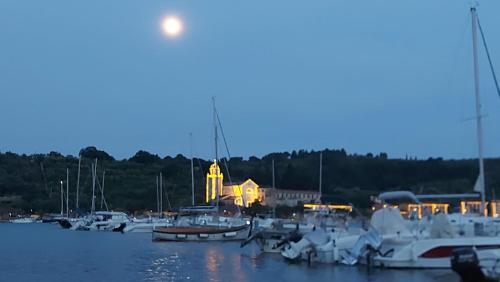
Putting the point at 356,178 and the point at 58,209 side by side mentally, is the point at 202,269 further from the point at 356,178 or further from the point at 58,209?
the point at 58,209

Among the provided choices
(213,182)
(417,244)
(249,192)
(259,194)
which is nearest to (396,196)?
(417,244)

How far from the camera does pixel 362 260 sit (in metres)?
44.7

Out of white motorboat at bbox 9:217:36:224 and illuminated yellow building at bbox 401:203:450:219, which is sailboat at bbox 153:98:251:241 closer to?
illuminated yellow building at bbox 401:203:450:219

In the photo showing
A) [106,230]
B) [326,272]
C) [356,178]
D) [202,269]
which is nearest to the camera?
[326,272]

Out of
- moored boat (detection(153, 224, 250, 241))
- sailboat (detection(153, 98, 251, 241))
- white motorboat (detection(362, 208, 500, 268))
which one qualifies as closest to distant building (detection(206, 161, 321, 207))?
sailboat (detection(153, 98, 251, 241))

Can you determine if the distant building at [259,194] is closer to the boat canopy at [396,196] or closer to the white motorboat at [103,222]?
the white motorboat at [103,222]

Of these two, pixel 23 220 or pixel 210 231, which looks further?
pixel 23 220

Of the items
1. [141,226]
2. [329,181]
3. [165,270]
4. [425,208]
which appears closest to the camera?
[165,270]

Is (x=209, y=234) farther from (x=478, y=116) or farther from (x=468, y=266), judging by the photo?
(x=468, y=266)

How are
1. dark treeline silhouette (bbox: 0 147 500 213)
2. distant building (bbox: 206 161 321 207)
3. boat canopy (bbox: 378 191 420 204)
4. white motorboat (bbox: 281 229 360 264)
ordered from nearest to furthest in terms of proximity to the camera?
white motorboat (bbox: 281 229 360 264)
boat canopy (bbox: 378 191 420 204)
dark treeline silhouette (bbox: 0 147 500 213)
distant building (bbox: 206 161 321 207)

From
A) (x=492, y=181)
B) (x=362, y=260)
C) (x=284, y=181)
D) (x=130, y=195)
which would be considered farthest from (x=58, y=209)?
(x=362, y=260)

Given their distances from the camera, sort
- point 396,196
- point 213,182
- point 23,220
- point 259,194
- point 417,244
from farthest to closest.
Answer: point 23,220 → point 259,194 → point 213,182 → point 396,196 → point 417,244

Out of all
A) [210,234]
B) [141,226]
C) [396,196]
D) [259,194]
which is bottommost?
[210,234]

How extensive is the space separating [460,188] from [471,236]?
4357 cm
